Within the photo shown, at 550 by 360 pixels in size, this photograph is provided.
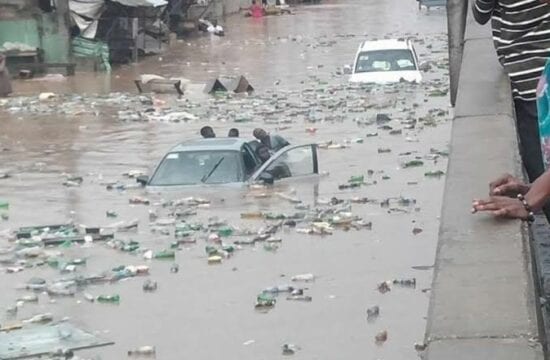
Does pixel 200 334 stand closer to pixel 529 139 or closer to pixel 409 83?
pixel 529 139

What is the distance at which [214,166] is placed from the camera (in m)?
19.8

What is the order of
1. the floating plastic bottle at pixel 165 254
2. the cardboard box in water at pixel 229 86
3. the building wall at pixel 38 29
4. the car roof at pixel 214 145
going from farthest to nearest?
the building wall at pixel 38 29 → the cardboard box in water at pixel 229 86 → the car roof at pixel 214 145 → the floating plastic bottle at pixel 165 254

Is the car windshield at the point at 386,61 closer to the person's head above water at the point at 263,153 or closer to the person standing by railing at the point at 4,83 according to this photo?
the person standing by railing at the point at 4,83

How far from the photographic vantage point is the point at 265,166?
20.0 metres

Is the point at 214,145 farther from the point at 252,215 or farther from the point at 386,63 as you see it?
the point at 386,63

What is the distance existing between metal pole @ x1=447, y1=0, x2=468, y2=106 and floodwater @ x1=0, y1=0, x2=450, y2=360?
3240mm

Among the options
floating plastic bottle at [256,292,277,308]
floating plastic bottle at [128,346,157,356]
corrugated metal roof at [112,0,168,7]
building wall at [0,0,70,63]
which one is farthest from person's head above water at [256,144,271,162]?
corrugated metal roof at [112,0,168,7]

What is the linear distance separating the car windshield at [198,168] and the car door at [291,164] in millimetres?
374

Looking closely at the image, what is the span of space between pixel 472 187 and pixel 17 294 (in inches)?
393

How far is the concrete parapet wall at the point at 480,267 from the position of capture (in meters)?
3.42

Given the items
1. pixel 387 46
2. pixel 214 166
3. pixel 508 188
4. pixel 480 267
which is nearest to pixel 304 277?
pixel 214 166

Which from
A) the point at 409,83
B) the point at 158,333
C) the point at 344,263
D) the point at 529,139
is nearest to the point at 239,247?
the point at 344,263

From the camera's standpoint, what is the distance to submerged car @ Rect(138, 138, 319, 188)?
771 inches

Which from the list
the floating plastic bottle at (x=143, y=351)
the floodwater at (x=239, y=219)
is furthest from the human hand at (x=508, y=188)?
the floating plastic bottle at (x=143, y=351)
